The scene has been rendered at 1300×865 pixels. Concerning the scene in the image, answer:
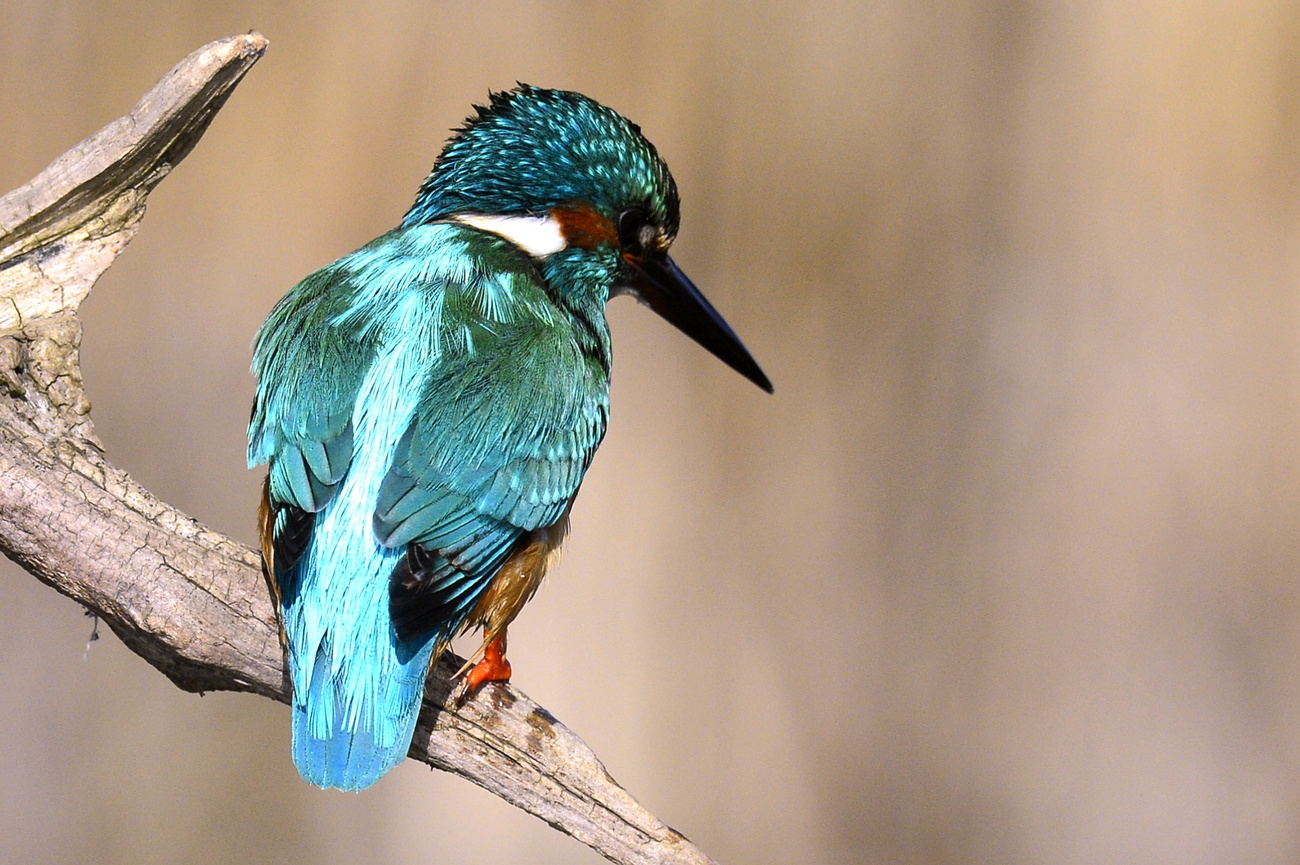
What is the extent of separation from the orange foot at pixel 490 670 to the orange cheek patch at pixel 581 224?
569 mm

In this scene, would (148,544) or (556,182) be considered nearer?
(148,544)

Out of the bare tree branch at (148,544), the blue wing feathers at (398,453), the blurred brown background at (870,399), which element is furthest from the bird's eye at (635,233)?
the blurred brown background at (870,399)

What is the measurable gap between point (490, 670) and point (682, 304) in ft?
2.15

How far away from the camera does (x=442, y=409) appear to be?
4.61ft

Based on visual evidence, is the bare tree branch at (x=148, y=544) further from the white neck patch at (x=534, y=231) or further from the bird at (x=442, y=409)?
the white neck patch at (x=534, y=231)

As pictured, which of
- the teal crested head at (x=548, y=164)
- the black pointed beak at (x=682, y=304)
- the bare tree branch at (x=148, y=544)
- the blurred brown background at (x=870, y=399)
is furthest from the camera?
the blurred brown background at (x=870, y=399)

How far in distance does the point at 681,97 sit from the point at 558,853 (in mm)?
1623

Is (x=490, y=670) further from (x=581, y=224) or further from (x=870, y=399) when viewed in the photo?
(x=870, y=399)

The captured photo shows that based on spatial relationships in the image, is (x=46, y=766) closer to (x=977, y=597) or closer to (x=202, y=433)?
(x=202, y=433)

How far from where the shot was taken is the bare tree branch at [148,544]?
4.59 ft

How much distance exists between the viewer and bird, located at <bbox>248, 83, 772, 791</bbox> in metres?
1.31

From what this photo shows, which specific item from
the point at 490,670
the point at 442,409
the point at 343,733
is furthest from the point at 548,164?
the point at 343,733

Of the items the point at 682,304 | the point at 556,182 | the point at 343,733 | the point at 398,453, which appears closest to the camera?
the point at 343,733

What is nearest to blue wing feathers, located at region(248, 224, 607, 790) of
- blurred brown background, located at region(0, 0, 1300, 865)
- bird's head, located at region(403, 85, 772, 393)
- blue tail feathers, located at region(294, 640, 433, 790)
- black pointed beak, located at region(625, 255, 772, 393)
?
blue tail feathers, located at region(294, 640, 433, 790)
